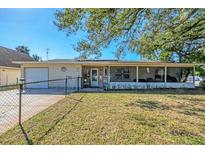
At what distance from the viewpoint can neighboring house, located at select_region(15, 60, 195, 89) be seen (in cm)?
2097

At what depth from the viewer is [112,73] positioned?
23.2 meters

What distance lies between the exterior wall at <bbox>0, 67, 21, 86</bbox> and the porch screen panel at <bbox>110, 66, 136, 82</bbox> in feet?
39.0

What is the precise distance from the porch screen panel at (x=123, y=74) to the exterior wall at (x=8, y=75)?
11875 mm

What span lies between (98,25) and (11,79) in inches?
830

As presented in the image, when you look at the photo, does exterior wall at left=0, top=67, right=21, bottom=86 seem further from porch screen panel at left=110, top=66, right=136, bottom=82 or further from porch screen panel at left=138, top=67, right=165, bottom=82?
porch screen panel at left=138, top=67, right=165, bottom=82

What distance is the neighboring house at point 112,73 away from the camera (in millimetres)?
20969

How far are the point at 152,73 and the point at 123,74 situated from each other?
301 cm

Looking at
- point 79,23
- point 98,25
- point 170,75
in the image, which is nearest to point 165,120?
point 98,25

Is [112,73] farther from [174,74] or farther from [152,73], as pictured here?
[174,74]

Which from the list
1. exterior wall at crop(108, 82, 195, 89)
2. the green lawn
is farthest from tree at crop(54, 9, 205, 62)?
exterior wall at crop(108, 82, 195, 89)

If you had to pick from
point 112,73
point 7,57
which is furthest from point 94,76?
point 7,57

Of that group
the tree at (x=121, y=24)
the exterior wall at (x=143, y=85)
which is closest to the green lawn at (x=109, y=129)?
the tree at (x=121, y=24)
